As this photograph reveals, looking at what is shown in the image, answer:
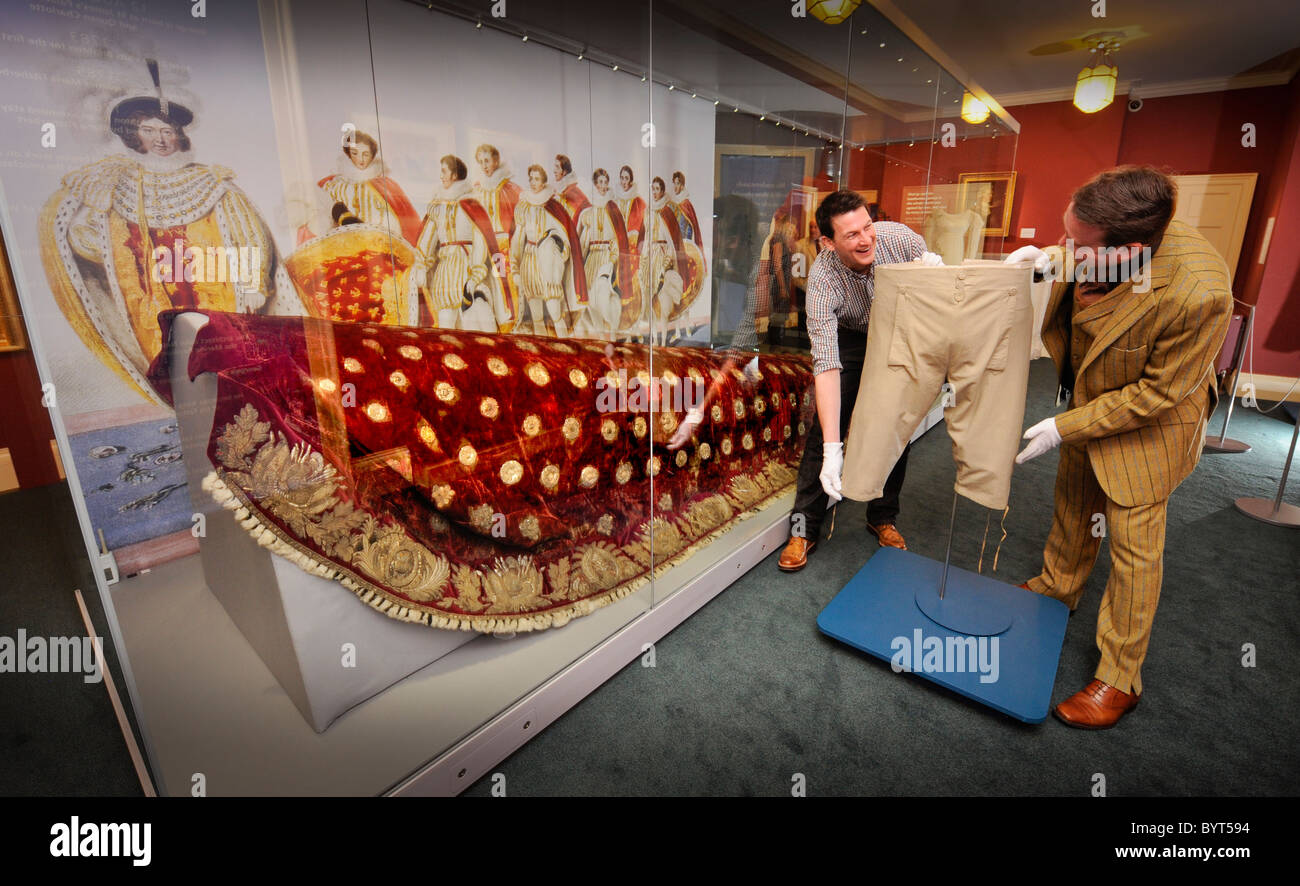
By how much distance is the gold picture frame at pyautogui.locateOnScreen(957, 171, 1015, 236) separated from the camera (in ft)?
15.5

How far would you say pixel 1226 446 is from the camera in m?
3.66

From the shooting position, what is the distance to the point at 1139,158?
6043mm

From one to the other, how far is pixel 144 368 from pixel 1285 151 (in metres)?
7.32

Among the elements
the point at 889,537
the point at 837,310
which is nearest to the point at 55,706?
the point at 837,310

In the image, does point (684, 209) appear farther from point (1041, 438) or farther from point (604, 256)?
point (1041, 438)

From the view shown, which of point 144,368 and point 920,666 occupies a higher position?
point 144,368

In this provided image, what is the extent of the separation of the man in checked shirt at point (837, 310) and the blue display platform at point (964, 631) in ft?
1.18

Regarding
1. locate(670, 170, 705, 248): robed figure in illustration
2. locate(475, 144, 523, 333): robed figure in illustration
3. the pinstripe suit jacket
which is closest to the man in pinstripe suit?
the pinstripe suit jacket

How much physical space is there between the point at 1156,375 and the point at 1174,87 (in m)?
6.50

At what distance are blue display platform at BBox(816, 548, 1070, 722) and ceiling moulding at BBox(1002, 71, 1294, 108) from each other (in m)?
6.01

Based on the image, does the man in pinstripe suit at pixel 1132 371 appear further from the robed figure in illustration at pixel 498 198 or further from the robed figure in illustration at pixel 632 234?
the robed figure in illustration at pixel 498 198

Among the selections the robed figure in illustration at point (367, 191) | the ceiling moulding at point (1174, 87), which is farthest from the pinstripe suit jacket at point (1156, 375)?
the ceiling moulding at point (1174, 87)

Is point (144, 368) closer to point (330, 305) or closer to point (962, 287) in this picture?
point (330, 305)
